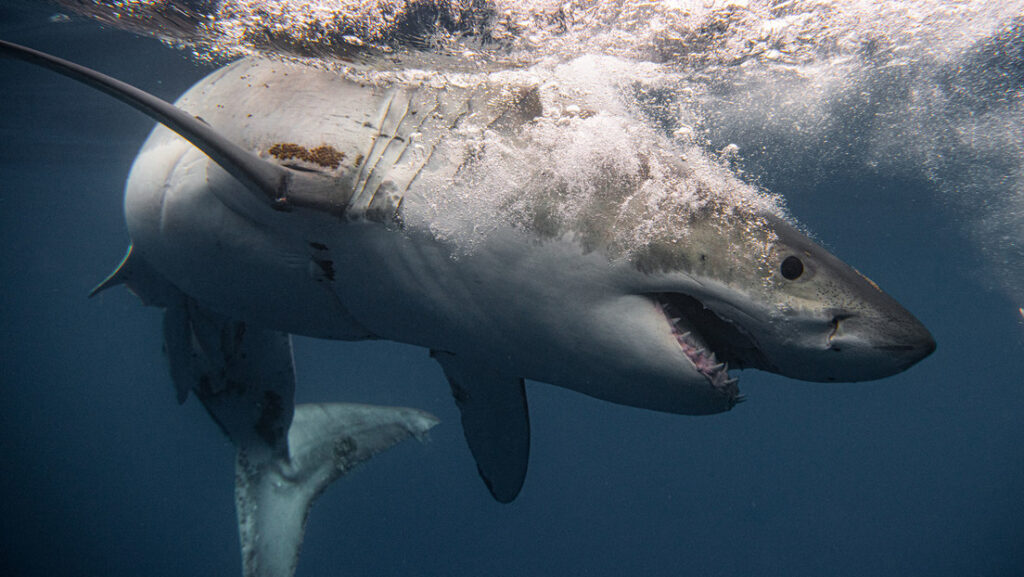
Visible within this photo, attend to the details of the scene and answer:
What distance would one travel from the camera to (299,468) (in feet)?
18.6

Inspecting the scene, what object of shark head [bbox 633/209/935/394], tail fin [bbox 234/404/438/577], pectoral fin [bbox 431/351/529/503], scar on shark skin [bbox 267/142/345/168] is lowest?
tail fin [bbox 234/404/438/577]

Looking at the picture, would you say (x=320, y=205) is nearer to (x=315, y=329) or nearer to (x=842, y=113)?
(x=315, y=329)

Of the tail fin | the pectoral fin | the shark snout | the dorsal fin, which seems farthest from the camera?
the tail fin

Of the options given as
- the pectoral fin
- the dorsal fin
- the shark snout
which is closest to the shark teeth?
the shark snout

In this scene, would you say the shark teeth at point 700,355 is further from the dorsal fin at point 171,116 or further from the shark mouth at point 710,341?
the dorsal fin at point 171,116

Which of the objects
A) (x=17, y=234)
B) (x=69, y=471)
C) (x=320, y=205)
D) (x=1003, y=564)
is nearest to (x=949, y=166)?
(x=320, y=205)

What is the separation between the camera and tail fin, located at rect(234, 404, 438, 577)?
201 inches

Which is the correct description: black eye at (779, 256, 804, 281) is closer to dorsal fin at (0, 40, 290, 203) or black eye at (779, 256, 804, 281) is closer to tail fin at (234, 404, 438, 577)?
dorsal fin at (0, 40, 290, 203)

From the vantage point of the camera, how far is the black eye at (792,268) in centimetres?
181

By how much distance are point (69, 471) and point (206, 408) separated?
8296cm

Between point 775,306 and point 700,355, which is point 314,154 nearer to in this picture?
point 700,355

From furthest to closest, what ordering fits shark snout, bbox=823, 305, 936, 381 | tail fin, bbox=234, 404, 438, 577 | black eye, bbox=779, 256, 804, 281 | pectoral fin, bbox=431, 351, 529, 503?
tail fin, bbox=234, 404, 438, 577 < pectoral fin, bbox=431, 351, 529, 503 < black eye, bbox=779, 256, 804, 281 < shark snout, bbox=823, 305, 936, 381

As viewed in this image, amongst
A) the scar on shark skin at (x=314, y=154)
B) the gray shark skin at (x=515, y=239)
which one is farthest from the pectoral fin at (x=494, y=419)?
the scar on shark skin at (x=314, y=154)

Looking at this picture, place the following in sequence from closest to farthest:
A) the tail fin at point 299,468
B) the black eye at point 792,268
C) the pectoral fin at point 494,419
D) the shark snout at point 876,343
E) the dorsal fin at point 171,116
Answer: the shark snout at point 876,343
the black eye at point 792,268
the dorsal fin at point 171,116
the pectoral fin at point 494,419
the tail fin at point 299,468
